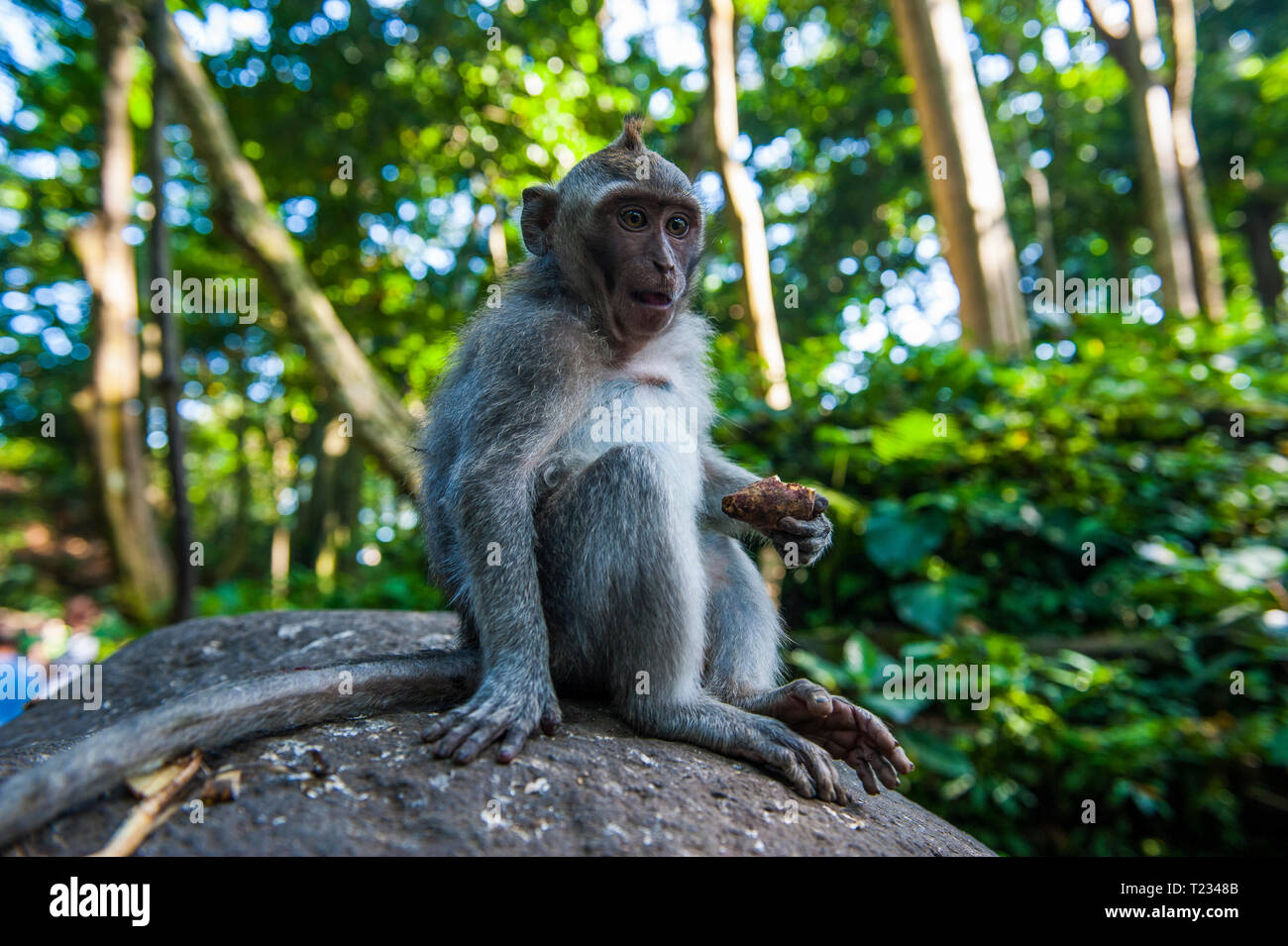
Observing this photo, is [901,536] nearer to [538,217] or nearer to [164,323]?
[538,217]

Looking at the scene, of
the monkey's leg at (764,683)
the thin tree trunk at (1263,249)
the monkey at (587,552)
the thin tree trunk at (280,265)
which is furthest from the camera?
the thin tree trunk at (1263,249)

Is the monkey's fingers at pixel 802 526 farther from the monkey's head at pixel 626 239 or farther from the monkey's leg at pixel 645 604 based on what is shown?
the monkey's head at pixel 626 239

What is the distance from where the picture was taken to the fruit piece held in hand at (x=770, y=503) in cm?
339

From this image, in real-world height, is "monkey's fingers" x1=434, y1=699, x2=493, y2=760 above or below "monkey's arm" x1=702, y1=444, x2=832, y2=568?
below

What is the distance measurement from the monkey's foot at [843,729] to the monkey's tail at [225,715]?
53.5 inches

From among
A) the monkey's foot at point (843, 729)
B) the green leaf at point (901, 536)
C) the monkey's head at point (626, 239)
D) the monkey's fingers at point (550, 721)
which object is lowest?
the monkey's foot at point (843, 729)

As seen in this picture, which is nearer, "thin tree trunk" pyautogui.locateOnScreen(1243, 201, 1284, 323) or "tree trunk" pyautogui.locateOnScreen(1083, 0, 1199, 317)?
"tree trunk" pyautogui.locateOnScreen(1083, 0, 1199, 317)

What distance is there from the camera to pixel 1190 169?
14.6 meters

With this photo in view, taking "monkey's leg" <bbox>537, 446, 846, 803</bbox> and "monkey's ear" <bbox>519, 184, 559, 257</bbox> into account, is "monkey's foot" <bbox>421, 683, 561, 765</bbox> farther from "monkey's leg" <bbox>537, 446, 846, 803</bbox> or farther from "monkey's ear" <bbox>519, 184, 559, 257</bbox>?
"monkey's ear" <bbox>519, 184, 559, 257</bbox>

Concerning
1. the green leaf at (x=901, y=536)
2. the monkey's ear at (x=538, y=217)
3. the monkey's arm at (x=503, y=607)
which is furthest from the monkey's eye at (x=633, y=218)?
the green leaf at (x=901, y=536)

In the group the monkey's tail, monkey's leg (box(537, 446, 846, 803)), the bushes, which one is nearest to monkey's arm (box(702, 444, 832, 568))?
monkey's leg (box(537, 446, 846, 803))

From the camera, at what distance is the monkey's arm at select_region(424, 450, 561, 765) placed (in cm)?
274
